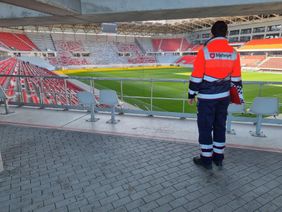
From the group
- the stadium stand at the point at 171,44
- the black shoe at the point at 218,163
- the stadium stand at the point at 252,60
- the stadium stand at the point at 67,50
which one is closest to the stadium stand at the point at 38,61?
the stadium stand at the point at 67,50

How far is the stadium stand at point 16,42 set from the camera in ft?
120

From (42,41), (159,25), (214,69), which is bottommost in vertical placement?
(214,69)

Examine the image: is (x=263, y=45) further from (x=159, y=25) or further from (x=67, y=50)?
(x=67, y=50)

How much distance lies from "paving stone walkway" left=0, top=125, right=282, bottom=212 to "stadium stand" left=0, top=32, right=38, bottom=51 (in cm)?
3928

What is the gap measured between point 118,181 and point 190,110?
28.0 feet

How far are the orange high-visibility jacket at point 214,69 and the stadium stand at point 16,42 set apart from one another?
40873mm

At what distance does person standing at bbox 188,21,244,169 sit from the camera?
3.14 metres

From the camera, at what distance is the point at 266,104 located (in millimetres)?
4629

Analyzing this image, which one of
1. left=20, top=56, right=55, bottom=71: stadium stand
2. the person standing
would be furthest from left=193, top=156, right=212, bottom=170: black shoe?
left=20, top=56, right=55, bottom=71: stadium stand

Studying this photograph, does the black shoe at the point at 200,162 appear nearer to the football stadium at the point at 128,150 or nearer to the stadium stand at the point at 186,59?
the football stadium at the point at 128,150

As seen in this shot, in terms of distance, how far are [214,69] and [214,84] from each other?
232 mm

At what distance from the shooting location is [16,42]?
3947 centimetres

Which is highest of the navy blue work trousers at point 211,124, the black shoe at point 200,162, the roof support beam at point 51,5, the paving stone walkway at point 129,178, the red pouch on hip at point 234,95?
the roof support beam at point 51,5

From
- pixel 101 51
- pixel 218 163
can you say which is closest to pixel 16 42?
pixel 101 51
